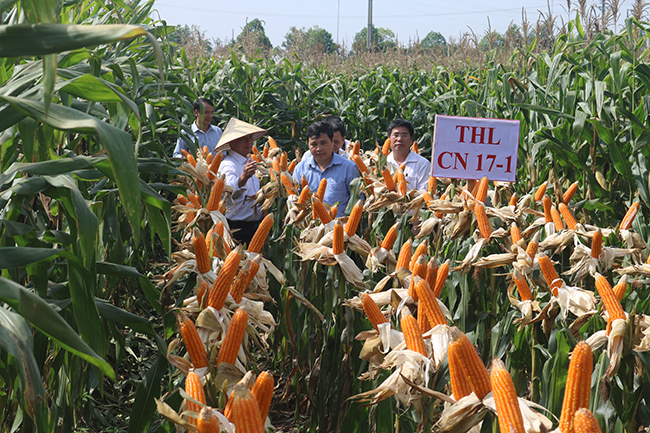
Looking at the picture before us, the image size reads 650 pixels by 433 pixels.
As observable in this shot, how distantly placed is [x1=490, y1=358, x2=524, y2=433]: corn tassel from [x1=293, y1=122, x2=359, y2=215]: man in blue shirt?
143 inches

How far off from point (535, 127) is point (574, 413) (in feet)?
12.6

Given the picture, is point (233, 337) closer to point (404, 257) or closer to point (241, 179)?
point (404, 257)

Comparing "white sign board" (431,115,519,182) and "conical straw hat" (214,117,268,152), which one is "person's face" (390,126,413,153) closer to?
"conical straw hat" (214,117,268,152)

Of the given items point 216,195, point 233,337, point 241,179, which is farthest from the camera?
point 241,179

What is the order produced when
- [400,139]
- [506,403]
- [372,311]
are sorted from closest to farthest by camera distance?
[506,403] < [372,311] < [400,139]

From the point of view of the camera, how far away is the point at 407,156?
5.48 m

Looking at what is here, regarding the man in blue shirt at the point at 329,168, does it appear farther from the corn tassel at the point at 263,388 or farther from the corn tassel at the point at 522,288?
the corn tassel at the point at 263,388

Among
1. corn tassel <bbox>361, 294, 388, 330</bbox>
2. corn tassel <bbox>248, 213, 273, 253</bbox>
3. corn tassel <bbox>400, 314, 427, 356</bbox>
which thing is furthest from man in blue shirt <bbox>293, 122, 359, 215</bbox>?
corn tassel <bbox>400, 314, 427, 356</bbox>

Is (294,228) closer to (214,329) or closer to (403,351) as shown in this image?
(214,329)

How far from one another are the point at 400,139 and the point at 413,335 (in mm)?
4208

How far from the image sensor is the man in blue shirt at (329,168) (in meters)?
4.71

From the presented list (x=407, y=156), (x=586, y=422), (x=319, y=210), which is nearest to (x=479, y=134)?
(x=319, y=210)

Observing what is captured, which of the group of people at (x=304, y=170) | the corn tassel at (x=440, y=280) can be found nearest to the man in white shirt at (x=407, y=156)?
the group of people at (x=304, y=170)

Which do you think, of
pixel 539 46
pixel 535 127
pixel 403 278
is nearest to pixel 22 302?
pixel 403 278
